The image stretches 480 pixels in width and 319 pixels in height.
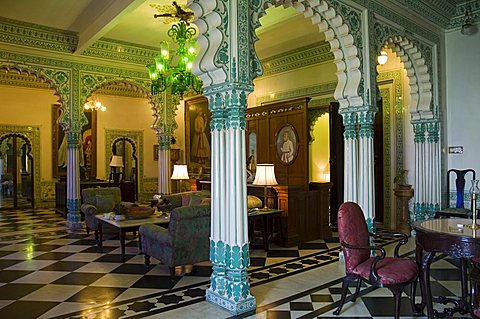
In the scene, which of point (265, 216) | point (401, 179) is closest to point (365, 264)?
point (265, 216)

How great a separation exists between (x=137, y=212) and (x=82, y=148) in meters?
7.57

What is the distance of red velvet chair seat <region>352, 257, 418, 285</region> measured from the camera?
314cm

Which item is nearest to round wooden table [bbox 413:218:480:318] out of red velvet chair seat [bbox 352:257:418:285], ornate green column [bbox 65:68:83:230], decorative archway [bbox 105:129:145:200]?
red velvet chair seat [bbox 352:257:418:285]

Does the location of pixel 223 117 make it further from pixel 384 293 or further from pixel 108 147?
pixel 108 147

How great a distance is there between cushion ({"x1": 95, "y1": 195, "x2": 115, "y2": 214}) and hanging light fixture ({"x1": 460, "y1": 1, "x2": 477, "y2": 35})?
23.3 ft

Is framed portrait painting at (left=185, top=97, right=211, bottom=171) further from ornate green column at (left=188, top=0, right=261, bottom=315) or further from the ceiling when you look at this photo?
ornate green column at (left=188, top=0, right=261, bottom=315)

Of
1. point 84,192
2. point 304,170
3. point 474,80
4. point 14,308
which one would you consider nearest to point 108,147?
point 84,192

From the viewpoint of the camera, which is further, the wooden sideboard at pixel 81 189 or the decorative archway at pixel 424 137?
the wooden sideboard at pixel 81 189

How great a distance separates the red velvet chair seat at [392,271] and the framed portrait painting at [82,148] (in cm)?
1077

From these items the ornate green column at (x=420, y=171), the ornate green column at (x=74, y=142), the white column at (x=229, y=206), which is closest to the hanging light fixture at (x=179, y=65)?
the white column at (x=229, y=206)

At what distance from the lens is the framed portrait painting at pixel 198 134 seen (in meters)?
11.9

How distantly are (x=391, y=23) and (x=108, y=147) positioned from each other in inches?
394

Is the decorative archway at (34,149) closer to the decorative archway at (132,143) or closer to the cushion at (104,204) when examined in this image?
the decorative archway at (132,143)

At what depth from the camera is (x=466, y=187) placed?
6.80 m
